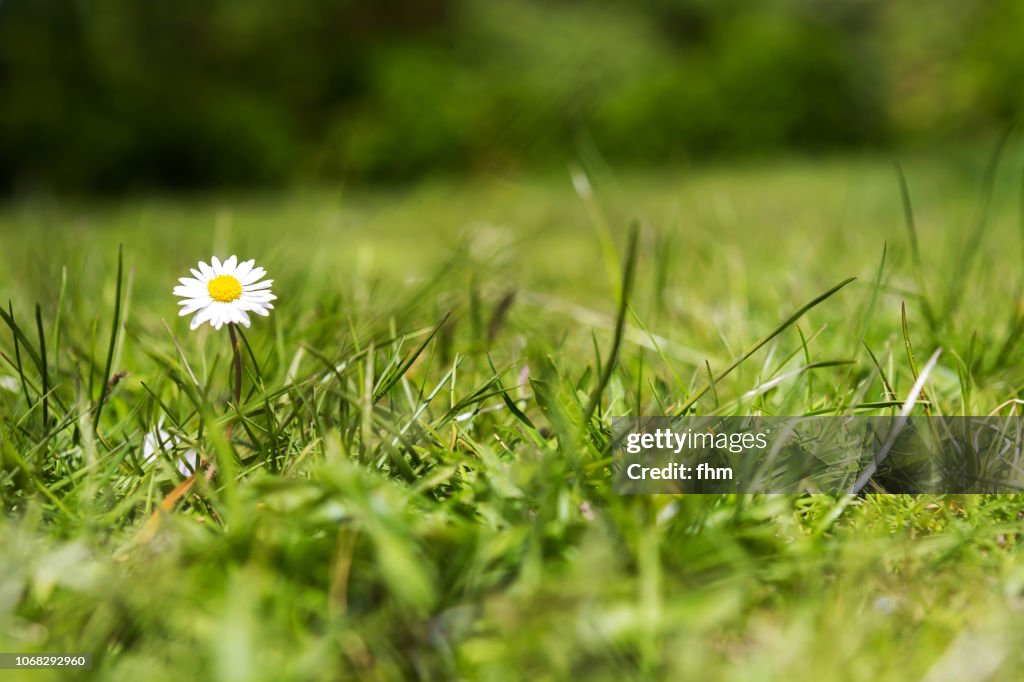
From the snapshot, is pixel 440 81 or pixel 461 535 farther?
pixel 440 81

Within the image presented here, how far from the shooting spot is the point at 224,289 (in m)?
0.70

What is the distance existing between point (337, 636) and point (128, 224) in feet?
9.98

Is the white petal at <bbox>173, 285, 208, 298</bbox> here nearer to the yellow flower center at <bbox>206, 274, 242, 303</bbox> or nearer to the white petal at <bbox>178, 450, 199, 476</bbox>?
the yellow flower center at <bbox>206, 274, 242, 303</bbox>

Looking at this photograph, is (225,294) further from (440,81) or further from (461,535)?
(440,81)

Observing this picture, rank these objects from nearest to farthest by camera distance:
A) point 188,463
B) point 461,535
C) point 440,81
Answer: point 461,535 → point 188,463 → point 440,81

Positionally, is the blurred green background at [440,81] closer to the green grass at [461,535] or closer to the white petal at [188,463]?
the green grass at [461,535]

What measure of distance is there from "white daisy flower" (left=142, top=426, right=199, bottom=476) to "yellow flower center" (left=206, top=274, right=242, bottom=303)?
0.13m

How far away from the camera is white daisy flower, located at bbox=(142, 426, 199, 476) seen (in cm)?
69

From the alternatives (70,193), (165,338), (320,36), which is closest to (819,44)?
(320,36)

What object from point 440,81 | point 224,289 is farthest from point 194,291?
point 440,81

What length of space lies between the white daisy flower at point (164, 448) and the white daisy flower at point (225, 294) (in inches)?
4.4

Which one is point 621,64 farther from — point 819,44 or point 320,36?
point 320,36

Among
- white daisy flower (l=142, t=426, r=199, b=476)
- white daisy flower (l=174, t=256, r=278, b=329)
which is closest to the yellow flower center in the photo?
white daisy flower (l=174, t=256, r=278, b=329)

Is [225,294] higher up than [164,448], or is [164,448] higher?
[225,294]
